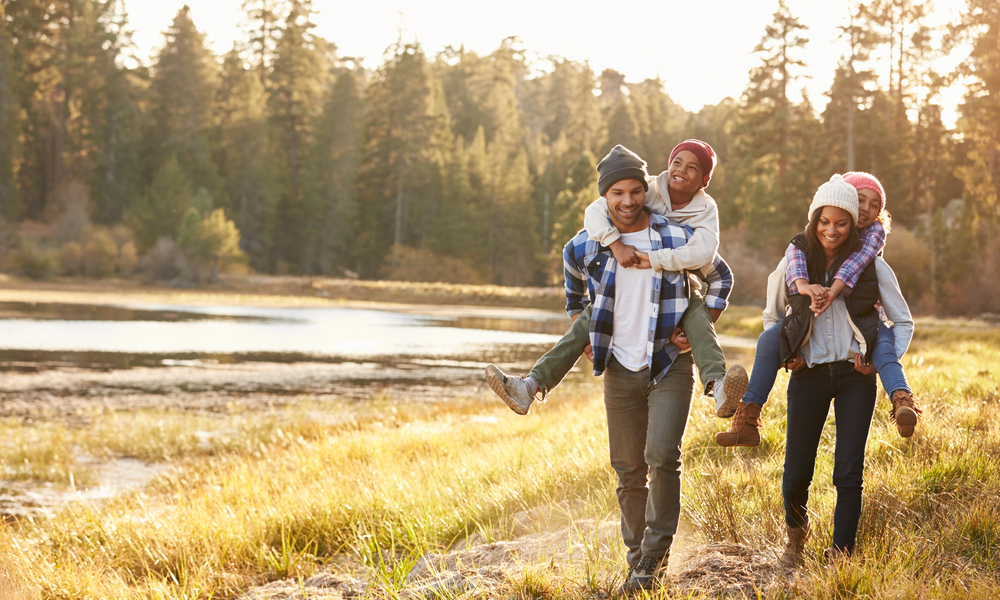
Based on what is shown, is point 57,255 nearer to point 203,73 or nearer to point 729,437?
point 203,73

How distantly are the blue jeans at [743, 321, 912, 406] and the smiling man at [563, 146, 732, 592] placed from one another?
281mm

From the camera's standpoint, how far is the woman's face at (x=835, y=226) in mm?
3367

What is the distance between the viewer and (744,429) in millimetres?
3143

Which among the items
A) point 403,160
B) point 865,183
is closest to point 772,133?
point 403,160

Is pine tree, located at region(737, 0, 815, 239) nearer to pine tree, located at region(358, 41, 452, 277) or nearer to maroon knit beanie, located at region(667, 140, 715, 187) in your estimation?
pine tree, located at region(358, 41, 452, 277)

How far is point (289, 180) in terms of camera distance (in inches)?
2712

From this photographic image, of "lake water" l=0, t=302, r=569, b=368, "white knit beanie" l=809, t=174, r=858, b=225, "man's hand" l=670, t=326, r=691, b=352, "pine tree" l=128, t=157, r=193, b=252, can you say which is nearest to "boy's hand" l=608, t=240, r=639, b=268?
"man's hand" l=670, t=326, r=691, b=352

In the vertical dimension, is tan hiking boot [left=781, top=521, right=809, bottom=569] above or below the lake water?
above

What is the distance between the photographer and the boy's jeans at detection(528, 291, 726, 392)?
3.14 meters

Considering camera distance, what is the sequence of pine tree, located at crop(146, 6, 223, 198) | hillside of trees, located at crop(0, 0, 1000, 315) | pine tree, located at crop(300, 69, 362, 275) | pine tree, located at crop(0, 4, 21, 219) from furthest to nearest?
pine tree, located at crop(300, 69, 362, 275)
pine tree, located at crop(146, 6, 223, 198)
pine tree, located at crop(0, 4, 21, 219)
hillside of trees, located at crop(0, 0, 1000, 315)

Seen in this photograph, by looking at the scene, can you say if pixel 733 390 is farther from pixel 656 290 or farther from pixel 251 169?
pixel 251 169

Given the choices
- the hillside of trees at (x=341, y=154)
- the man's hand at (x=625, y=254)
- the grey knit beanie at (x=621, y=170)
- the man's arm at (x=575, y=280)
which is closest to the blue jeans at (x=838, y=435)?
the man's hand at (x=625, y=254)

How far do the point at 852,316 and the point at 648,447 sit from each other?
3.47 ft

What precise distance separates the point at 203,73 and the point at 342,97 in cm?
1194
